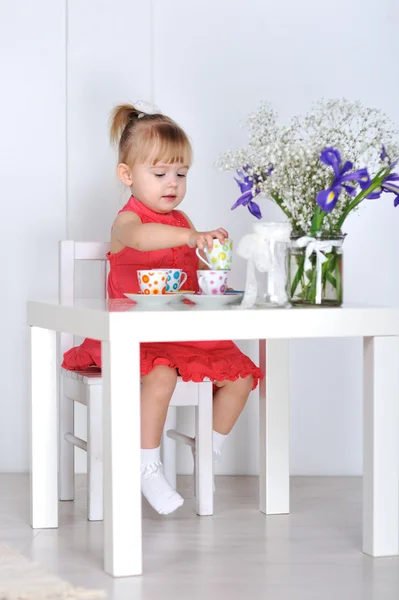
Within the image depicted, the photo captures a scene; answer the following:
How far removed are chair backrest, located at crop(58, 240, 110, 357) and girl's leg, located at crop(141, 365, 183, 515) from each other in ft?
1.27

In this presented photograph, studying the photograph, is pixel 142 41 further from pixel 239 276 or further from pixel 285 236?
pixel 285 236

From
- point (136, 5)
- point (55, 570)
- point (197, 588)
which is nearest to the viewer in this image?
point (197, 588)

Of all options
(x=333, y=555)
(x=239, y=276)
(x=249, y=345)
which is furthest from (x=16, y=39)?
(x=333, y=555)

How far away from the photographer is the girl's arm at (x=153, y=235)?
1945 millimetres

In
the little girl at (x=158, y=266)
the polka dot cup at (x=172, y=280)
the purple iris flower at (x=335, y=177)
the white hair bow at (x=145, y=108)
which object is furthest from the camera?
the white hair bow at (x=145, y=108)

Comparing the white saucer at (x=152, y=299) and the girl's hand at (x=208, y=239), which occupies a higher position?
the girl's hand at (x=208, y=239)

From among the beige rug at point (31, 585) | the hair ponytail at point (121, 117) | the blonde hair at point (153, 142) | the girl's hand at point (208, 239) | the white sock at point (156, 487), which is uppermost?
the hair ponytail at point (121, 117)

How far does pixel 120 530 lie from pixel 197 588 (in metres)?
0.17

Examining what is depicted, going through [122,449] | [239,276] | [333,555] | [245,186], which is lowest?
[333,555]

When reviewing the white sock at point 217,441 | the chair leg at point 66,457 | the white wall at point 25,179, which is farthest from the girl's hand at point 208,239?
the white wall at point 25,179

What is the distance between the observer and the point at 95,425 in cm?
217

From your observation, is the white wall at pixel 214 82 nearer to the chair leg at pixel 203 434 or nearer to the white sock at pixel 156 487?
the chair leg at pixel 203 434

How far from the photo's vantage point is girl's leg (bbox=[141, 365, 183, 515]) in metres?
2.08

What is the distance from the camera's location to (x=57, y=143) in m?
2.74
